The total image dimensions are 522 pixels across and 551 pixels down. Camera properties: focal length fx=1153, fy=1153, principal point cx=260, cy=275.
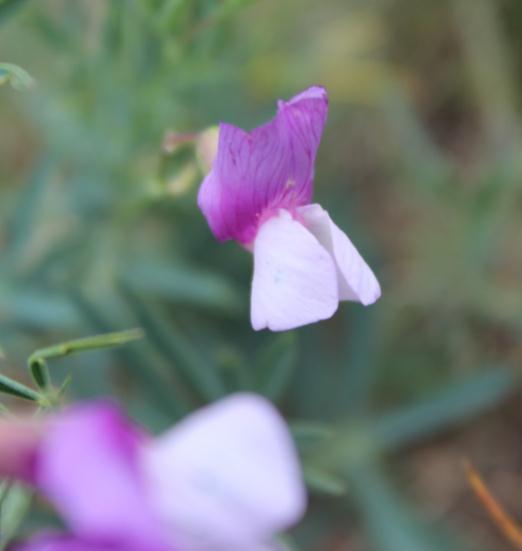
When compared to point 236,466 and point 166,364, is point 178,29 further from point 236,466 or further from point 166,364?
point 236,466

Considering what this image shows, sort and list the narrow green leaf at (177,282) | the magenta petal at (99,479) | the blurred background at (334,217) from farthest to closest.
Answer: the narrow green leaf at (177,282) → the blurred background at (334,217) → the magenta petal at (99,479)

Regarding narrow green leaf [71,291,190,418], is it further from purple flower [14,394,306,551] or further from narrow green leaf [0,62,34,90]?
purple flower [14,394,306,551]

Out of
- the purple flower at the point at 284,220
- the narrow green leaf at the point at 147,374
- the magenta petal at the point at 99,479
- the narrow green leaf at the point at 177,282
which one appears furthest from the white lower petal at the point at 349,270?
the narrow green leaf at the point at 177,282

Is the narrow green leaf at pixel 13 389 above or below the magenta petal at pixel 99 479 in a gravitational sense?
below

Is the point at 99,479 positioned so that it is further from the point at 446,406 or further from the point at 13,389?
the point at 446,406

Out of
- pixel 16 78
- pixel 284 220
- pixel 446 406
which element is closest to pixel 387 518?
pixel 446 406

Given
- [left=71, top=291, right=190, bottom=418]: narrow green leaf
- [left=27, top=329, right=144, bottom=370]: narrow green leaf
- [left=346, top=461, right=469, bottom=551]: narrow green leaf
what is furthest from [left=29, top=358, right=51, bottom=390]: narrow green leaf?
[left=346, top=461, right=469, bottom=551]: narrow green leaf

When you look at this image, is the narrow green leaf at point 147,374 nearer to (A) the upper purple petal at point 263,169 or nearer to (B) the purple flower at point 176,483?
(A) the upper purple petal at point 263,169

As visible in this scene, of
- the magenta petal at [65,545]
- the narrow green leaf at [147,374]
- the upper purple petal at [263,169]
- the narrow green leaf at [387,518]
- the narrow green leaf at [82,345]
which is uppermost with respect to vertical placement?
the upper purple petal at [263,169]
